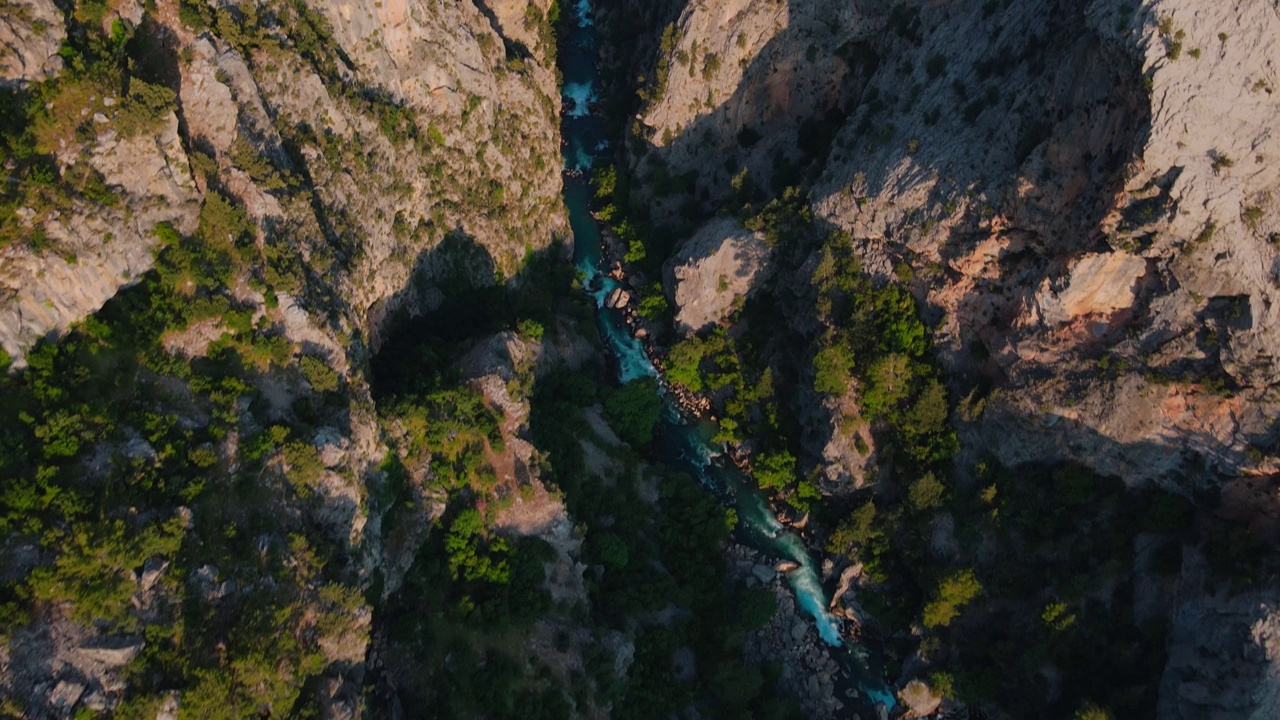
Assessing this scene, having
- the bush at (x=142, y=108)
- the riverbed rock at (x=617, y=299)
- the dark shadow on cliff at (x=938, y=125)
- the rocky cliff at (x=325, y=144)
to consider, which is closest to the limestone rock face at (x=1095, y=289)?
the dark shadow on cliff at (x=938, y=125)

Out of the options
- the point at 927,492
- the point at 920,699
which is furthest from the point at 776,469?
the point at 920,699

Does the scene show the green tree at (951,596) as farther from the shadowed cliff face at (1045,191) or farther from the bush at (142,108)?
the bush at (142,108)

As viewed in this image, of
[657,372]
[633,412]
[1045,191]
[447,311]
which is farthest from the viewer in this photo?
[657,372]

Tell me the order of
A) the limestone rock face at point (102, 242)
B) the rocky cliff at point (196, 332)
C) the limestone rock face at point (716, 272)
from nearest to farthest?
the rocky cliff at point (196, 332) → the limestone rock face at point (102, 242) → the limestone rock face at point (716, 272)

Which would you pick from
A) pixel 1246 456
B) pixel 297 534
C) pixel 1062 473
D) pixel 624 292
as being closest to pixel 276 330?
pixel 297 534

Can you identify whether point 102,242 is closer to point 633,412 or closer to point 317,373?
point 317,373
